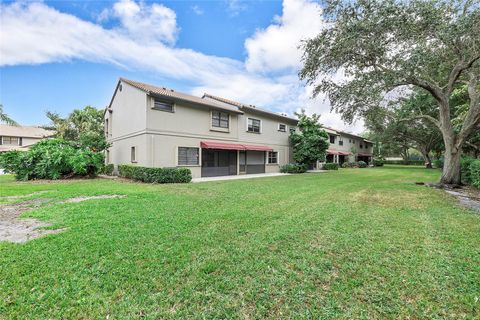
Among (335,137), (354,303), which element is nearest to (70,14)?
(354,303)

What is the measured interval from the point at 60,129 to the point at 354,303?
124ft

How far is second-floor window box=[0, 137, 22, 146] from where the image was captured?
3675cm

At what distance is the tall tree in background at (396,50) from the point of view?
9.77 meters

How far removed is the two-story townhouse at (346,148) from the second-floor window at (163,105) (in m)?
25.3

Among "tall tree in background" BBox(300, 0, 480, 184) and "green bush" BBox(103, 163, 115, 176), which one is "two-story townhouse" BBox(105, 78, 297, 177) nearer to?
"green bush" BBox(103, 163, 115, 176)

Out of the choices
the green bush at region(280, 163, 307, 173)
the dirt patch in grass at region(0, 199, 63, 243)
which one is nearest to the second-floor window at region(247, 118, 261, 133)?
the green bush at region(280, 163, 307, 173)

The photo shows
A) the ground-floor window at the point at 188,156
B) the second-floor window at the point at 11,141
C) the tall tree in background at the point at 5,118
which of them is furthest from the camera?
the second-floor window at the point at 11,141

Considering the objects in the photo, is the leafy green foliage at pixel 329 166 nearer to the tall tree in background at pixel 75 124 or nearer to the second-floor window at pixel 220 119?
the second-floor window at pixel 220 119

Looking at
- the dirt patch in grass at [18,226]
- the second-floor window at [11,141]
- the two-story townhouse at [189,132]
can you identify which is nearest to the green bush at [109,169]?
the two-story townhouse at [189,132]

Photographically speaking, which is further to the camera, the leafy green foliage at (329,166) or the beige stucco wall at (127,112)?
the leafy green foliage at (329,166)

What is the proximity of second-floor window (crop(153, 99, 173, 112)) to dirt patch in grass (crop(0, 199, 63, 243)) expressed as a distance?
983 centimetres

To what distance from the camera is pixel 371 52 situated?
1122cm

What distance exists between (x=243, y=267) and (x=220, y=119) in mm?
16449

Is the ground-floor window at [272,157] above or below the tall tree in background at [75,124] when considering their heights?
below
